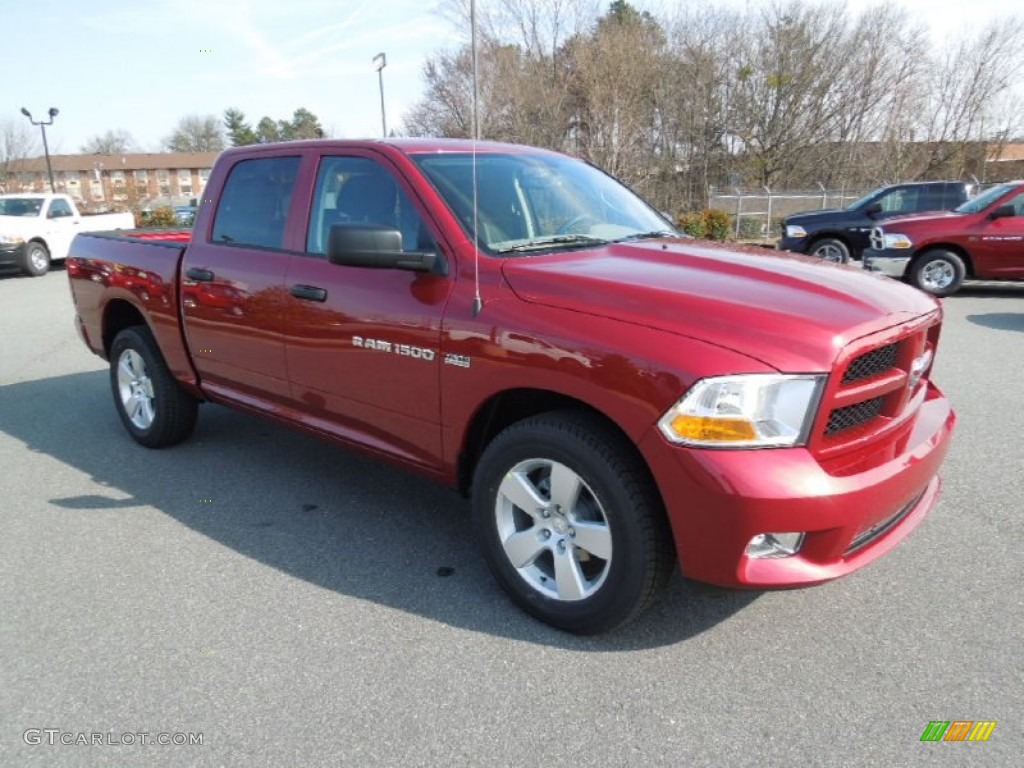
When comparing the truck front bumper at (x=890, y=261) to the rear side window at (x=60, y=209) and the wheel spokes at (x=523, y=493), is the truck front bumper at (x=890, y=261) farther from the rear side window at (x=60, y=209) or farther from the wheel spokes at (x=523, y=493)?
the rear side window at (x=60, y=209)

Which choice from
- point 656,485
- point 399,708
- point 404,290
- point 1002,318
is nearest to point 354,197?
point 404,290

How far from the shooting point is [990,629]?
272cm

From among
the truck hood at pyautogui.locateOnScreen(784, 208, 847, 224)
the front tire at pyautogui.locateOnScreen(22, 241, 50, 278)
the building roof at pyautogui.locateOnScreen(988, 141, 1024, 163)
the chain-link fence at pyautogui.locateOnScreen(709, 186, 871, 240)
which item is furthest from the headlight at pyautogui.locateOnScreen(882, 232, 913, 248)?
the building roof at pyautogui.locateOnScreen(988, 141, 1024, 163)

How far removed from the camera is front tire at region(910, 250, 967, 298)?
10805mm

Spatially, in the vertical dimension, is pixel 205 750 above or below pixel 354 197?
below

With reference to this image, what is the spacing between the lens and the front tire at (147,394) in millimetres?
4691

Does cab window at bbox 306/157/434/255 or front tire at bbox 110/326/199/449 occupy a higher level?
cab window at bbox 306/157/434/255

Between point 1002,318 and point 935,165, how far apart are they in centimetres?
3000

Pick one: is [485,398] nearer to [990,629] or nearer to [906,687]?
[906,687]

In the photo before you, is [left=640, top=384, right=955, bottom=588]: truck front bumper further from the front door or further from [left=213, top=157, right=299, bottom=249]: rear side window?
the front door

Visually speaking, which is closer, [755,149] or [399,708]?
[399,708]

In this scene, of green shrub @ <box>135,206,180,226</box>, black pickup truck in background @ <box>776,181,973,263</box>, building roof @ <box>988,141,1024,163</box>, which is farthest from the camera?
building roof @ <box>988,141,1024,163</box>

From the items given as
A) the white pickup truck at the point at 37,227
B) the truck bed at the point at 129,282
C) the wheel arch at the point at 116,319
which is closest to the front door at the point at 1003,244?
the truck bed at the point at 129,282

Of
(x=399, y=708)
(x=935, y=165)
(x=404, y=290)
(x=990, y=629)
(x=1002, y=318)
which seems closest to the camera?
(x=399, y=708)
